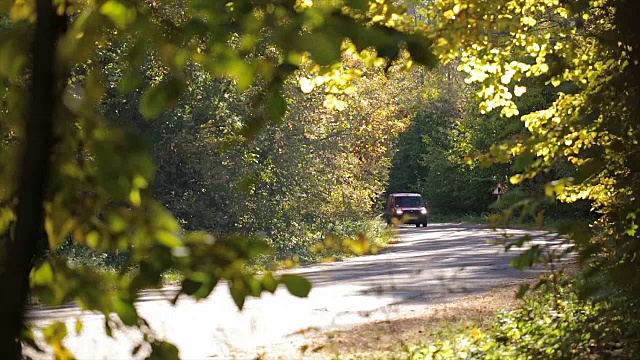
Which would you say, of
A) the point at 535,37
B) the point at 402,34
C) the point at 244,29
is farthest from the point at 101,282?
the point at 535,37

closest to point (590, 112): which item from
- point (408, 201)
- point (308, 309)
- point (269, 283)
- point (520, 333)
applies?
point (520, 333)

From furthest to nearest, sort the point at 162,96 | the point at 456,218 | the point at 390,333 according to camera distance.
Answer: the point at 456,218
the point at 390,333
the point at 162,96

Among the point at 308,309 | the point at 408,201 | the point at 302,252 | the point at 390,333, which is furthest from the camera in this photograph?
the point at 408,201

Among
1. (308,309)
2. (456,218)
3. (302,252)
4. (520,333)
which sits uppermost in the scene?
(520,333)

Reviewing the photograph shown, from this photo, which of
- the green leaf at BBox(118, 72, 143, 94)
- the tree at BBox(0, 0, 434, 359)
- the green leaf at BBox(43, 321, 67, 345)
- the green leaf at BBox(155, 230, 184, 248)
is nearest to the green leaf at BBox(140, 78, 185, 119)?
the tree at BBox(0, 0, 434, 359)

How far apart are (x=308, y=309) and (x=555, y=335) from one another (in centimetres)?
655

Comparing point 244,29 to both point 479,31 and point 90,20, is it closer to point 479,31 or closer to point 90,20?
point 90,20

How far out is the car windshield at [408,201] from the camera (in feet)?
187

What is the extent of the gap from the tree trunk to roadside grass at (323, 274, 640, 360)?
3.97 meters

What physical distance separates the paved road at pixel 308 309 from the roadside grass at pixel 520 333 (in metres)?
0.42

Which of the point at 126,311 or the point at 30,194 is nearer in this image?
the point at 30,194

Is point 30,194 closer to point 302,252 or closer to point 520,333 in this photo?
point 520,333

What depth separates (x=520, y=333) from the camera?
9461 millimetres

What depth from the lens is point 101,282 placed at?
97.7 inches
